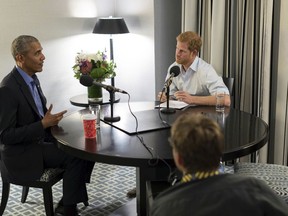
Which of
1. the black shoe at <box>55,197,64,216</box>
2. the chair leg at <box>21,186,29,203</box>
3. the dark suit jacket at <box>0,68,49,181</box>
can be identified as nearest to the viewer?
the dark suit jacket at <box>0,68,49,181</box>

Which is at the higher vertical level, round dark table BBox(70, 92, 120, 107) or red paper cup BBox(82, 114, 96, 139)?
red paper cup BBox(82, 114, 96, 139)

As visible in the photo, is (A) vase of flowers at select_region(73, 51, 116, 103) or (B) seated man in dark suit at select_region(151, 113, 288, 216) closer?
(B) seated man in dark suit at select_region(151, 113, 288, 216)

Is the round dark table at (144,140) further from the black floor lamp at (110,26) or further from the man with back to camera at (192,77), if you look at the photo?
the black floor lamp at (110,26)

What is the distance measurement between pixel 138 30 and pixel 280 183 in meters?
2.24

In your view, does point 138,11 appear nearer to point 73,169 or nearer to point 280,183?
point 73,169

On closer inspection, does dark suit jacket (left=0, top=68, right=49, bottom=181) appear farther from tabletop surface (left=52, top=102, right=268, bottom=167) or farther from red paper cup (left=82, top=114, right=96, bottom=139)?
red paper cup (left=82, top=114, right=96, bottom=139)

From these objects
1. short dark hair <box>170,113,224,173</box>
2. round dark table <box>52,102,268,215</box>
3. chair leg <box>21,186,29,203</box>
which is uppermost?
short dark hair <box>170,113,224,173</box>

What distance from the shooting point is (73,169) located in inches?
101

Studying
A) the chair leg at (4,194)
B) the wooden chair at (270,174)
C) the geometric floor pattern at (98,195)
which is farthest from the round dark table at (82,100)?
the wooden chair at (270,174)

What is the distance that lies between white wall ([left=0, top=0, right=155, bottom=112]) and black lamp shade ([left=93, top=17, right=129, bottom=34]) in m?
0.24

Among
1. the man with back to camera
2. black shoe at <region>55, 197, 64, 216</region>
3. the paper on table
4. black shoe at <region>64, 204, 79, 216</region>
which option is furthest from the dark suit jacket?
the man with back to camera

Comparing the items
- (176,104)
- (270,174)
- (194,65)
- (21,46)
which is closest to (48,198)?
(21,46)

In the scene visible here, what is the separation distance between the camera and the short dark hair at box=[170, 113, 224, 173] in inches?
48.6

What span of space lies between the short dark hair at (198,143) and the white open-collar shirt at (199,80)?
1.82 metres
